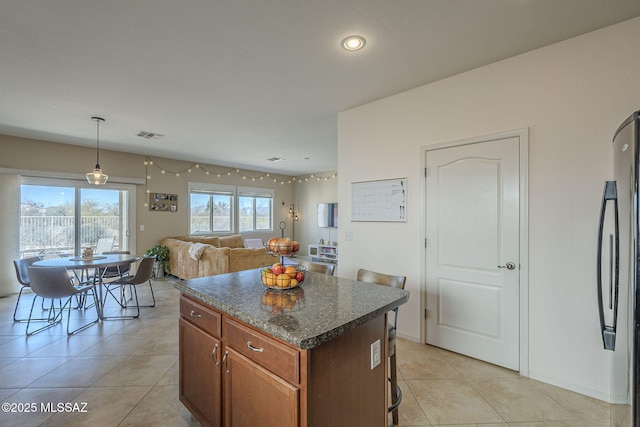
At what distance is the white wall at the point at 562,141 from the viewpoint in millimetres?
2006

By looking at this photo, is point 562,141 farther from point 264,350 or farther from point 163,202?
point 163,202

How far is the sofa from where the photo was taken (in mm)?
4717

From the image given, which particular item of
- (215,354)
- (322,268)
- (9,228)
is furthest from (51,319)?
(322,268)

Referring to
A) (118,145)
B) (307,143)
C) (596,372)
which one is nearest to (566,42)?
(596,372)

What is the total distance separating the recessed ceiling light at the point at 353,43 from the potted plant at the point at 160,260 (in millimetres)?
5637

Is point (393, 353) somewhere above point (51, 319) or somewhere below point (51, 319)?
above

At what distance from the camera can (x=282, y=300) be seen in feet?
5.06

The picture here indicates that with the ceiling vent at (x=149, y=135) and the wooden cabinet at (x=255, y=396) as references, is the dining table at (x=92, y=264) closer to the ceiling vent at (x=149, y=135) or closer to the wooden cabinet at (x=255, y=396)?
the ceiling vent at (x=149, y=135)

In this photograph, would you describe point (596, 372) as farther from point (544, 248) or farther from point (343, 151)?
point (343, 151)

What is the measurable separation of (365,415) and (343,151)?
2.83 meters

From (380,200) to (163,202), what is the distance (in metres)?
5.43

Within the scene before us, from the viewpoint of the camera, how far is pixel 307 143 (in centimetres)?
525

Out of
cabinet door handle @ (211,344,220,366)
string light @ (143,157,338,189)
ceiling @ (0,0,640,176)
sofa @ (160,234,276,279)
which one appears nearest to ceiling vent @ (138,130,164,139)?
ceiling @ (0,0,640,176)

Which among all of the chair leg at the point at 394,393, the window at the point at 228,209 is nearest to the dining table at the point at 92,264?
the window at the point at 228,209
